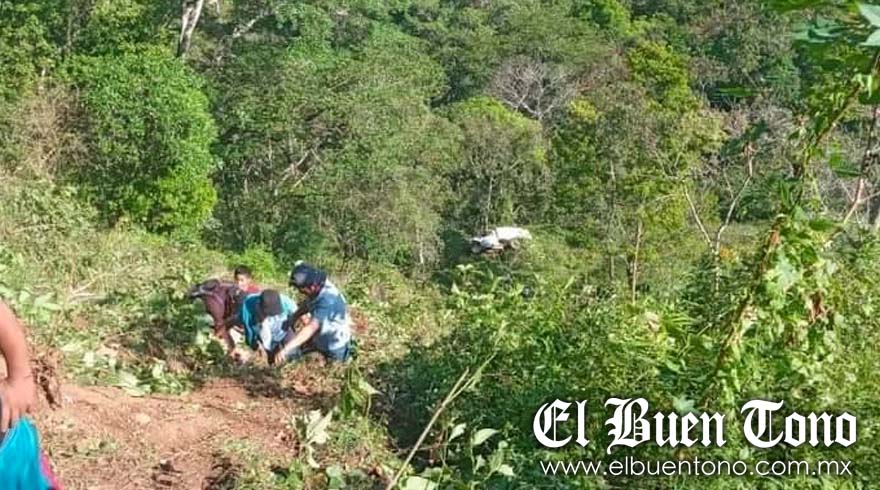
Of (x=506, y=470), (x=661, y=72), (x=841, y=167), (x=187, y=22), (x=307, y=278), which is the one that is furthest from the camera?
(x=661, y=72)

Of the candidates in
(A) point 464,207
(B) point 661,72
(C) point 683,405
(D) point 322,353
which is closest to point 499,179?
(A) point 464,207

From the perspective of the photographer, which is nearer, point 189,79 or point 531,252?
point 189,79

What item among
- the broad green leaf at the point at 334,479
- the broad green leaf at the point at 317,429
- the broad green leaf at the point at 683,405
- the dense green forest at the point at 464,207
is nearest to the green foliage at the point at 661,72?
the dense green forest at the point at 464,207

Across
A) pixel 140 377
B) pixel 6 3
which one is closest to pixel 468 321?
pixel 140 377

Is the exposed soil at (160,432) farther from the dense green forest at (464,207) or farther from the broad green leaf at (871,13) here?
the broad green leaf at (871,13)

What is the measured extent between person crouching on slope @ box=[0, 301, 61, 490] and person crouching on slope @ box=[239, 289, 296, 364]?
2.93 meters

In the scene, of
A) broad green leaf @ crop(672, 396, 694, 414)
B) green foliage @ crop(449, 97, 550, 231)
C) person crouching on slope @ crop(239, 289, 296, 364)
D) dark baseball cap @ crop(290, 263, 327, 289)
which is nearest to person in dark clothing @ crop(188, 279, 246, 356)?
person crouching on slope @ crop(239, 289, 296, 364)

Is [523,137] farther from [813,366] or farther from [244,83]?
[813,366]

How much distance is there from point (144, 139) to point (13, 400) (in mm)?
11817

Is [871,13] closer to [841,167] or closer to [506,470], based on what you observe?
[841,167]

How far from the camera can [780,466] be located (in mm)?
3203

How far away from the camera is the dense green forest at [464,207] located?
3.10 metres

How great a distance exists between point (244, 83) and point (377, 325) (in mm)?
13047

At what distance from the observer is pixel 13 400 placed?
7.12 feet
